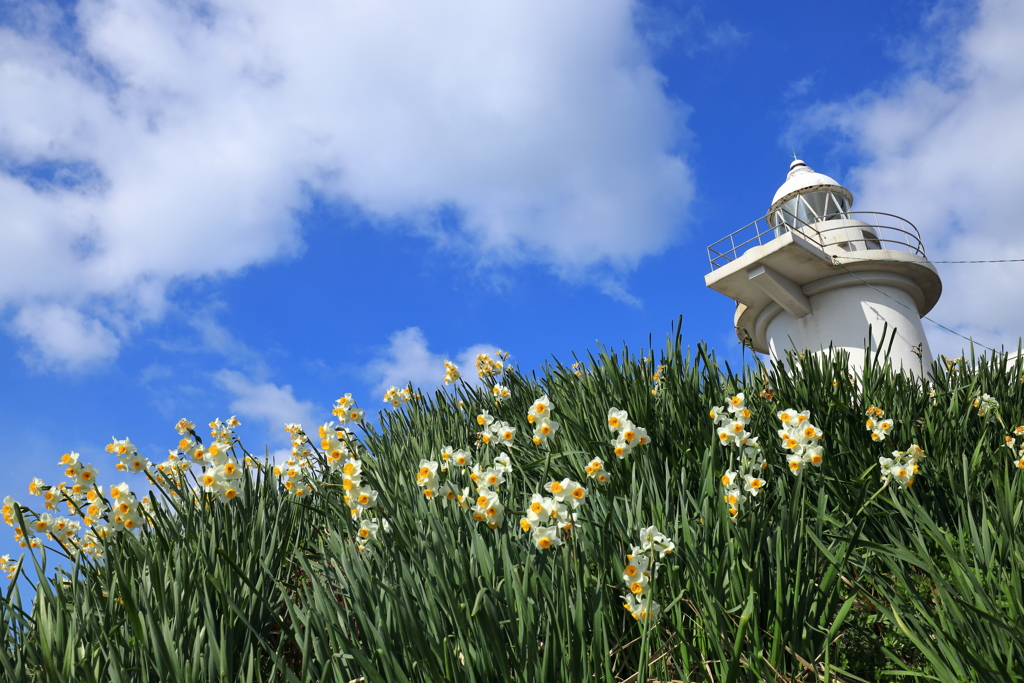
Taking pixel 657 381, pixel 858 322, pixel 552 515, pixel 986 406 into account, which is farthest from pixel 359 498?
pixel 858 322

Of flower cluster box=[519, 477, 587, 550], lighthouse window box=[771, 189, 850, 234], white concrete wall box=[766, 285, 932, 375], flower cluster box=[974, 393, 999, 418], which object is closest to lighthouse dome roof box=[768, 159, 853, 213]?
lighthouse window box=[771, 189, 850, 234]

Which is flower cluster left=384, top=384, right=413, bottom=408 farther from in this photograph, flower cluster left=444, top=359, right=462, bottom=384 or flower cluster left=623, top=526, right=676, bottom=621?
flower cluster left=623, top=526, right=676, bottom=621

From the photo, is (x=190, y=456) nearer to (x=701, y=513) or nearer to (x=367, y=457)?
(x=367, y=457)

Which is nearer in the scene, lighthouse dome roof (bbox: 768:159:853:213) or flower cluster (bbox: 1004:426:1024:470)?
flower cluster (bbox: 1004:426:1024:470)

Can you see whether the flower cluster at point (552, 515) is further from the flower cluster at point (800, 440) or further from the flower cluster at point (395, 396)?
the flower cluster at point (395, 396)

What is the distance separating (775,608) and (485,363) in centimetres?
401

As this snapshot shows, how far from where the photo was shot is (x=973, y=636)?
207 centimetres

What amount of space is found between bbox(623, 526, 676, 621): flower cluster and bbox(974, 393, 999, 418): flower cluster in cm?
342

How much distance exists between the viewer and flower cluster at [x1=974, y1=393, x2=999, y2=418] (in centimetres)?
417

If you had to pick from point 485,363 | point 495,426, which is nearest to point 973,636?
point 495,426

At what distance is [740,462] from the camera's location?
284cm

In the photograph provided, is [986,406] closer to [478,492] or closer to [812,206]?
[478,492]

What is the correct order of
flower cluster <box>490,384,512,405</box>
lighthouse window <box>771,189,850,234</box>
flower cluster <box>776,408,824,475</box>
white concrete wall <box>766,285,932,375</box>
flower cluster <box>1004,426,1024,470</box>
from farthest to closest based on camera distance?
1. lighthouse window <box>771,189,850,234</box>
2. white concrete wall <box>766,285,932,375</box>
3. flower cluster <box>490,384,512,405</box>
4. flower cluster <box>1004,426,1024,470</box>
5. flower cluster <box>776,408,824,475</box>

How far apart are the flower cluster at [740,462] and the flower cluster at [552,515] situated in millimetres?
587
